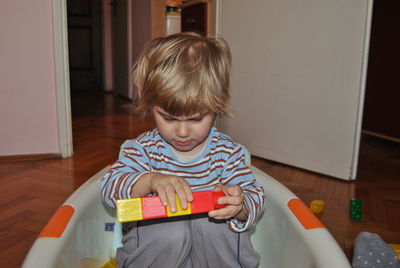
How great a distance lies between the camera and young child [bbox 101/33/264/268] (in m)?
0.68

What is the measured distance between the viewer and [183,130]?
69 cm

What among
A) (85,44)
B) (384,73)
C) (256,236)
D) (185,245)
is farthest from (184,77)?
(85,44)

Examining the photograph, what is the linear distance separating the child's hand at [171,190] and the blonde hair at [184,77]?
0.12m

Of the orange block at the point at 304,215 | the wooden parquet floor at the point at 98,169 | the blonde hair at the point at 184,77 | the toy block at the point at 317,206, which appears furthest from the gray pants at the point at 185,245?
the toy block at the point at 317,206

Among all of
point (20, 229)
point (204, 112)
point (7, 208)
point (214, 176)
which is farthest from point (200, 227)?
point (7, 208)

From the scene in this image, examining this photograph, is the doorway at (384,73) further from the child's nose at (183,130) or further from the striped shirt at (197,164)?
the child's nose at (183,130)

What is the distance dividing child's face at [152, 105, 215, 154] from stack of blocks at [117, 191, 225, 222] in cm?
11

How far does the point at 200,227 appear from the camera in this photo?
785 millimetres

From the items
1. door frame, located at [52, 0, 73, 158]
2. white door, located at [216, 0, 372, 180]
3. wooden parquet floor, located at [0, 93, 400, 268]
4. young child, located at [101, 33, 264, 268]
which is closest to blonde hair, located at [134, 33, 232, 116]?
young child, located at [101, 33, 264, 268]

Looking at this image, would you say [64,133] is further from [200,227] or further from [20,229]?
[200,227]

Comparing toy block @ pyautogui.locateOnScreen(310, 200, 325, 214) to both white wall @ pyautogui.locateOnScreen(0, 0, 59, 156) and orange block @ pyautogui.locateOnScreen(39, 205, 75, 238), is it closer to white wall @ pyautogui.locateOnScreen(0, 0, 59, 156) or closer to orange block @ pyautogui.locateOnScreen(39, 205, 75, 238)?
orange block @ pyautogui.locateOnScreen(39, 205, 75, 238)

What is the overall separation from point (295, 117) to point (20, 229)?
45.0 inches

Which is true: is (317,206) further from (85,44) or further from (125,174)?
(85,44)

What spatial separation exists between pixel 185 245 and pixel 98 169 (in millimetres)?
1052
